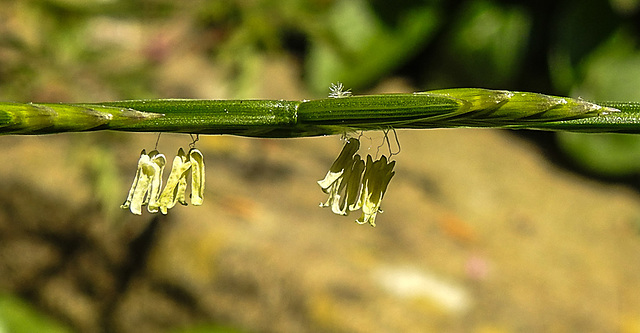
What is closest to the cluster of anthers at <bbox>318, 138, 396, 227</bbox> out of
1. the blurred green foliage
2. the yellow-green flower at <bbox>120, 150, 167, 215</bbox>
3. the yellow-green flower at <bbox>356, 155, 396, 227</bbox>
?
the yellow-green flower at <bbox>356, 155, 396, 227</bbox>

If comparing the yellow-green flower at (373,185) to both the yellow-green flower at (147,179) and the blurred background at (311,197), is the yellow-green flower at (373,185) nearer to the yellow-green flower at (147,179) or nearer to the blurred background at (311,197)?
the yellow-green flower at (147,179)

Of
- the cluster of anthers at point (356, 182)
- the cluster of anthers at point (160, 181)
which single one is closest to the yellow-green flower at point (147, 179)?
the cluster of anthers at point (160, 181)

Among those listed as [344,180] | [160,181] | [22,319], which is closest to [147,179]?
[160,181]

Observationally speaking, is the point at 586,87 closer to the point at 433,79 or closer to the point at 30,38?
the point at 433,79

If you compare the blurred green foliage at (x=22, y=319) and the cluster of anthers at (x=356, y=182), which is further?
the blurred green foliage at (x=22, y=319)

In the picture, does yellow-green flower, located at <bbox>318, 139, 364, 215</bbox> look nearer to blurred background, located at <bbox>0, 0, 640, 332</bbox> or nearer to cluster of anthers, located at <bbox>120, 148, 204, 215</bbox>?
cluster of anthers, located at <bbox>120, 148, 204, 215</bbox>

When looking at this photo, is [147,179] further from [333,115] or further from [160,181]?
[333,115]
